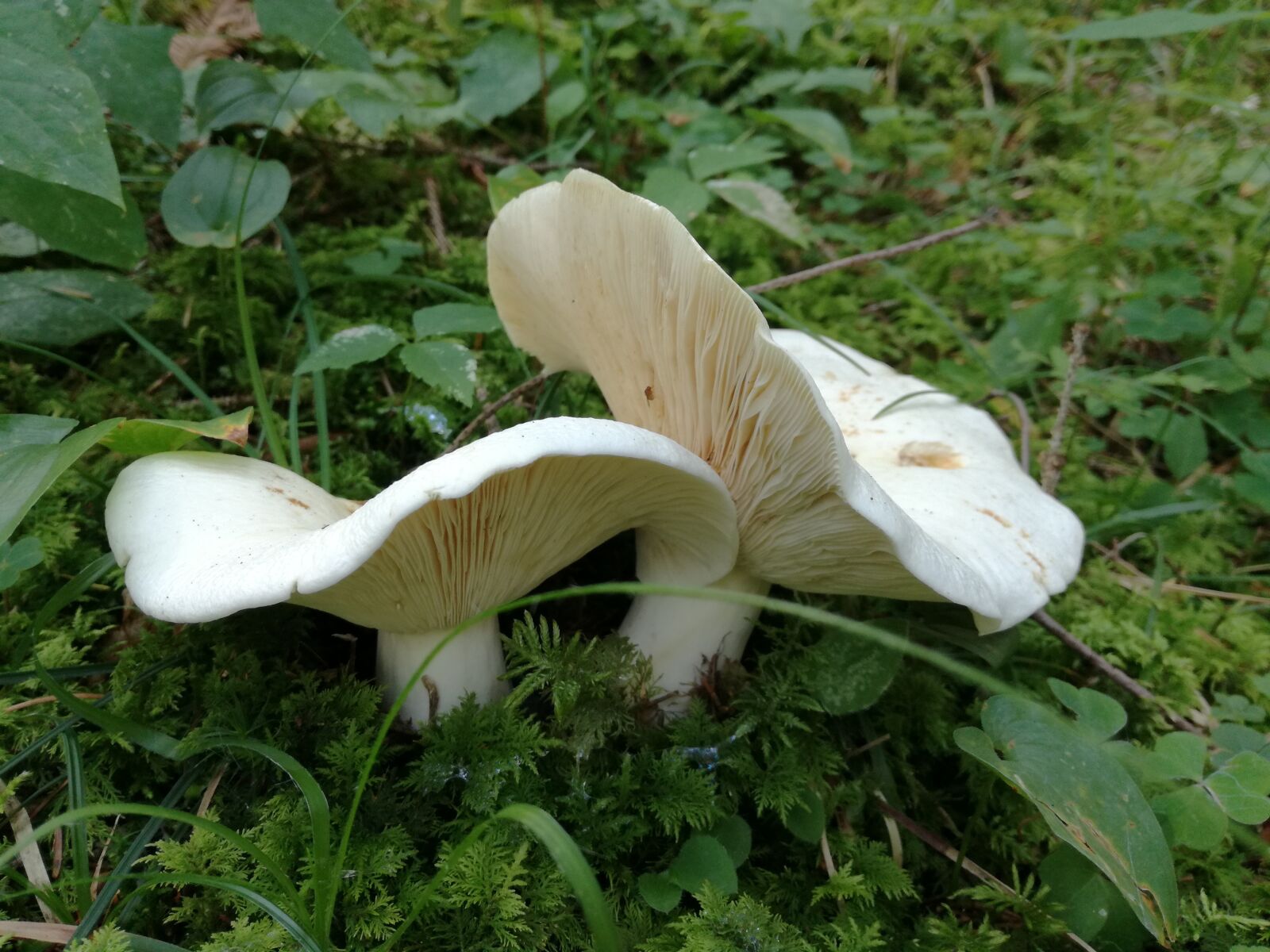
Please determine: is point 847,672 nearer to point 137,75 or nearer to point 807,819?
point 807,819

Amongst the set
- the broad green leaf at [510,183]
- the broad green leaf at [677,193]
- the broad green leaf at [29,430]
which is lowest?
the broad green leaf at [677,193]

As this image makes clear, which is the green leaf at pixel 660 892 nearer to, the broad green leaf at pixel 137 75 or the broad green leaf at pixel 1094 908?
the broad green leaf at pixel 1094 908

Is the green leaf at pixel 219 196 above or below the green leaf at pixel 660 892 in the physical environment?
above

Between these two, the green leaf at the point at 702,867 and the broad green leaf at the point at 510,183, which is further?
the broad green leaf at the point at 510,183

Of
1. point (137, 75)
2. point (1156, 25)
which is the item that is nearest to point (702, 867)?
point (137, 75)

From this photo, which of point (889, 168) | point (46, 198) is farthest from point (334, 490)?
point (889, 168)

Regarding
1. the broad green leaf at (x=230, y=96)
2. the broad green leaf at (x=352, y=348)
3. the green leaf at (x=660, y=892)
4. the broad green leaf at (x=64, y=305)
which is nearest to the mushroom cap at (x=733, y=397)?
the broad green leaf at (x=352, y=348)

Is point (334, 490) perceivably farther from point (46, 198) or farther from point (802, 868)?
point (802, 868)

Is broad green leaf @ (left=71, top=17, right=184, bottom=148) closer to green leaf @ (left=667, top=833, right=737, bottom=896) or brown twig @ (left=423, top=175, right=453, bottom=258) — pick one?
brown twig @ (left=423, top=175, right=453, bottom=258)
